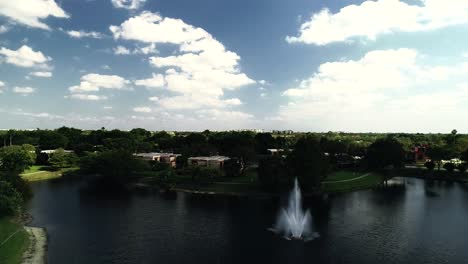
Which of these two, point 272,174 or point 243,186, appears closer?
point 272,174

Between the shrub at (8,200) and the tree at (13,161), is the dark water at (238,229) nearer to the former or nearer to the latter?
the shrub at (8,200)

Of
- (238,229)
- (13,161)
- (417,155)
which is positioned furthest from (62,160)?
(417,155)

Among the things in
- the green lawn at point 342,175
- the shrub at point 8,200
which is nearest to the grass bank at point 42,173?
the shrub at point 8,200

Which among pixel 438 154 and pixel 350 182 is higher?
pixel 438 154

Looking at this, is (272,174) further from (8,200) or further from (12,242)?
(12,242)

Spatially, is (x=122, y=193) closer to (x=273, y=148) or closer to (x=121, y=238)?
(x=121, y=238)

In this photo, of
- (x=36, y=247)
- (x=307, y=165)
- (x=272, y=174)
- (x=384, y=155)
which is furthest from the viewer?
(x=384, y=155)

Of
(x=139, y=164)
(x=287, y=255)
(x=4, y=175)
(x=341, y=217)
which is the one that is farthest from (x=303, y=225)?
(x=139, y=164)
